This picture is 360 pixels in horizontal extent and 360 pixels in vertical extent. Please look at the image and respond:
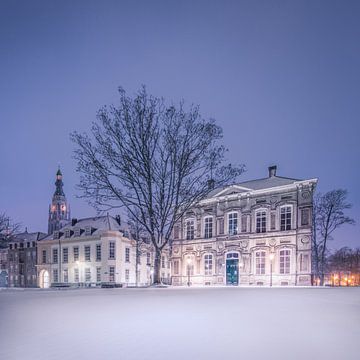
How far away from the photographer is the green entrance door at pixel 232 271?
108 feet

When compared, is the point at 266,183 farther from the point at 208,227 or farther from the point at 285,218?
the point at 208,227

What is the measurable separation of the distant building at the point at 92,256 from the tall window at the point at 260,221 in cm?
2067

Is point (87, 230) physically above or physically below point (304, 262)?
below

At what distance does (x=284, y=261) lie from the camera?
3064 centimetres

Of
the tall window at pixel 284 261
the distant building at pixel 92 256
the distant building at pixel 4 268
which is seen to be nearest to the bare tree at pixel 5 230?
the distant building at pixel 92 256

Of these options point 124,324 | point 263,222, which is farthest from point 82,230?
point 124,324

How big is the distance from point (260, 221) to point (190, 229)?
8.21 meters

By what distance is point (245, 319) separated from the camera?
274 inches

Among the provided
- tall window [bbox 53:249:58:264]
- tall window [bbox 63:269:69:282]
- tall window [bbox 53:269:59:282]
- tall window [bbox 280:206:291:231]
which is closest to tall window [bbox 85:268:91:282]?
tall window [bbox 63:269:69:282]

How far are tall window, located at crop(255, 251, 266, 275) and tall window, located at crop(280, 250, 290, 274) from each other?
5.71 ft

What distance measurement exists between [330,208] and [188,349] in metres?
35.9

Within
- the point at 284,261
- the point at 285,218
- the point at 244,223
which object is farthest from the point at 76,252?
the point at 285,218

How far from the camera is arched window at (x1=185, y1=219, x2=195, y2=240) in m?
37.0

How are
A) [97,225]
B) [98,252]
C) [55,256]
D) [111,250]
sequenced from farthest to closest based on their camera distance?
1. [55,256]
2. [97,225]
3. [98,252]
4. [111,250]
